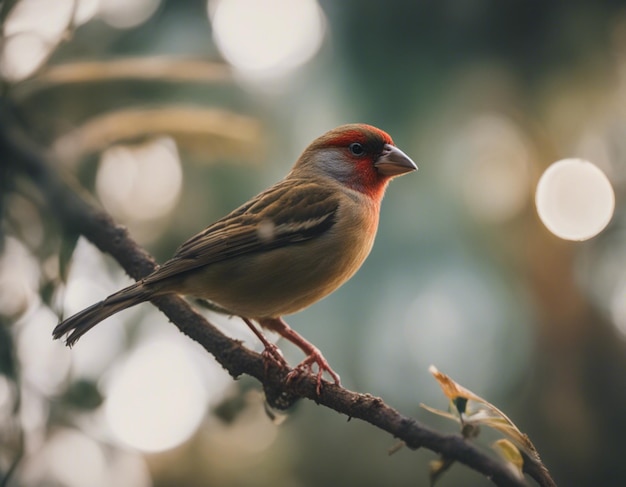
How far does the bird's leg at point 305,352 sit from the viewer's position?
4.34 feet

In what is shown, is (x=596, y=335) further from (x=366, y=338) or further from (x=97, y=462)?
(x=97, y=462)

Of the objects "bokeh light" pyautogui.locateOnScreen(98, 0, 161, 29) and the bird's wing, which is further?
"bokeh light" pyautogui.locateOnScreen(98, 0, 161, 29)

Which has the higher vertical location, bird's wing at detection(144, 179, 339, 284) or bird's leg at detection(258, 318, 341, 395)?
bird's wing at detection(144, 179, 339, 284)

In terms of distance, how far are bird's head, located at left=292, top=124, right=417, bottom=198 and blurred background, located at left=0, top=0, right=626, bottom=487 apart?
0.59 feet

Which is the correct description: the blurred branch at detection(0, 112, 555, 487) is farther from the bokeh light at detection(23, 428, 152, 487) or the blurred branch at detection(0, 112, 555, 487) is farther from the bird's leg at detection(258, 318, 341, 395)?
the bokeh light at detection(23, 428, 152, 487)

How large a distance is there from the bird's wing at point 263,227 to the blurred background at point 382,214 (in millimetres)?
145

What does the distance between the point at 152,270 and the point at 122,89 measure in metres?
0.75

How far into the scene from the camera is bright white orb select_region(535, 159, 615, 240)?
177 cm

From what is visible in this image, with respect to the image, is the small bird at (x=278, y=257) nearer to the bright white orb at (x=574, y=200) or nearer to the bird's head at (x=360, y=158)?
the bird's head at (x=360, y=158)

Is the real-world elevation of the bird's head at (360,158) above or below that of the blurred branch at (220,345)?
above

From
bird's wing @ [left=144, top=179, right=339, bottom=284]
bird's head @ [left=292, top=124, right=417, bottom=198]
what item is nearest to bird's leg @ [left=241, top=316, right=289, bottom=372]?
bird's wing @ [left=144, top=179, right=339, bottom=284]

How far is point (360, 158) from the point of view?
1.92 metres

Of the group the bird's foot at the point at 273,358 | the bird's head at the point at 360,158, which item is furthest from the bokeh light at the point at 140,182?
the bird's foot at the point at 273,358

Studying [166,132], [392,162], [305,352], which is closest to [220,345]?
[305,352]
